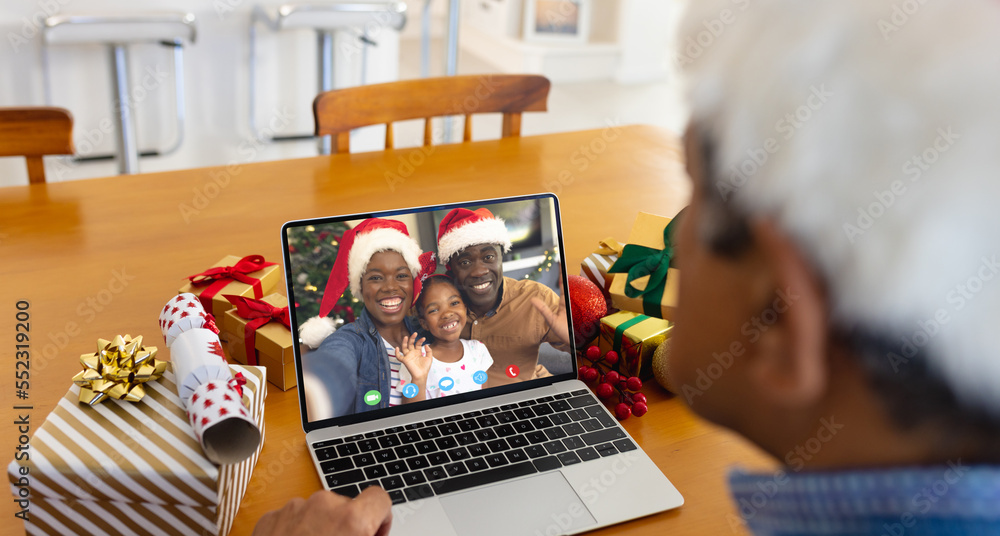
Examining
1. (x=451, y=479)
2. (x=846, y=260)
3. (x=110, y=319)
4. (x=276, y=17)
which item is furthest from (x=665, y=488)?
(x=276, y=17)

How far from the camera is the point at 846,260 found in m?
0.35

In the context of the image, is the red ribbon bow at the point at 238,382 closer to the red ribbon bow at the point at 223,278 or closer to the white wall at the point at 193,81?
the red ribbon bow at the point at 223,278

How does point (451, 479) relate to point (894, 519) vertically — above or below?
below

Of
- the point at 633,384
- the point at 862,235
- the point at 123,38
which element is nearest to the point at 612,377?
the point at 633,384

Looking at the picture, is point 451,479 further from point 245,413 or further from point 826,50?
point 826,50

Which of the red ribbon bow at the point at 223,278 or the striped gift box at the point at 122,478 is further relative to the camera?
the red ribbon bow at the point at 223,278

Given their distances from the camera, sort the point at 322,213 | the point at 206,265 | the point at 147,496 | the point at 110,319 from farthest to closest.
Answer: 1. the point at 322,213
2. the point at 206,265
3. the point at 110,319
4. the point at 147,496

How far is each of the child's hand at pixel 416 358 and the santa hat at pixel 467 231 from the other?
99 millimetres

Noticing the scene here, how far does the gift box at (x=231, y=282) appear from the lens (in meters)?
1.00

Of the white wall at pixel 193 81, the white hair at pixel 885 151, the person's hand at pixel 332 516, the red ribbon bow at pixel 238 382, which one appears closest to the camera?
the white hair at pixel 885 151

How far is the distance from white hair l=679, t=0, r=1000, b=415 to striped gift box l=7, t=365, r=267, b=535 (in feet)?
1.82

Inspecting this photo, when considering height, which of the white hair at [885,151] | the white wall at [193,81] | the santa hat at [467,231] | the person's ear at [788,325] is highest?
the white hair at [885,151]

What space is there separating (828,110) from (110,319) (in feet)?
3.18

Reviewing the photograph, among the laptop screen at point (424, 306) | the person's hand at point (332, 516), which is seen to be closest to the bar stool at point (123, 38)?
the laptop screen at point (424, 306)
